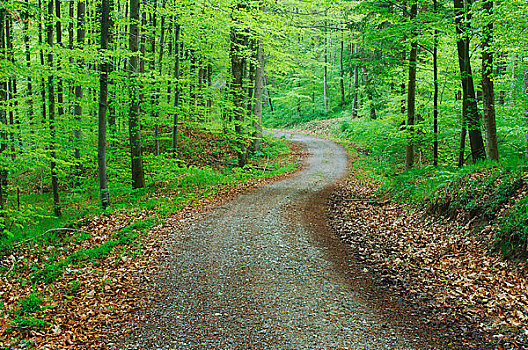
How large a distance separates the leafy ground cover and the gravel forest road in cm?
65

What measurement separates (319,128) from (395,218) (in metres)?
26.3

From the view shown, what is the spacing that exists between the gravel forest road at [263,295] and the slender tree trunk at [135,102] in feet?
14.6

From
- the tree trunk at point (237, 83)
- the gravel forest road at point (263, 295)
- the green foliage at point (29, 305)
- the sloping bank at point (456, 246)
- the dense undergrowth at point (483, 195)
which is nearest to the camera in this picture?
the gravel forest road at point (263, 295)

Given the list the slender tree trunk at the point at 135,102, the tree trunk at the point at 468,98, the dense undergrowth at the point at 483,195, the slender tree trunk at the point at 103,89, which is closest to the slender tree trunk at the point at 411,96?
the dense undergrowth at the point at 483,195

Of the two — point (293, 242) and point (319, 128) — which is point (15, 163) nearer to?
point (293, 242)

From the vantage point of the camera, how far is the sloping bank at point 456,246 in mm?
4861

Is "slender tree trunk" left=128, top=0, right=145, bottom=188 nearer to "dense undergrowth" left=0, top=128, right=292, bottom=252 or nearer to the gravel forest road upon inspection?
"dense undergrowth" left=0, top=128, right=292, bottom=252

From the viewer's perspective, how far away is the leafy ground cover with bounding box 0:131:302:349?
4930mm

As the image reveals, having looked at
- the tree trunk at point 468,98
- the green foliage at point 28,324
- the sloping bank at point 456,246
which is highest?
the tree trunk at point 468,98

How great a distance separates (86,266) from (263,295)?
3754 millimetres

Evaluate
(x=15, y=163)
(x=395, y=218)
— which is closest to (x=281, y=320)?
(x=395, y=218)

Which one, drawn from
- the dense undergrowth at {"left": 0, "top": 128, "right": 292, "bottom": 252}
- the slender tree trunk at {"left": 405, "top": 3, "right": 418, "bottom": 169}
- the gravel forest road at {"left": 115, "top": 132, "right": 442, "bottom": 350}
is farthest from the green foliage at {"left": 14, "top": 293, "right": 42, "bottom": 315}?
the slender tree trunk at {"left": 405, "top": 3, "right": 418, "bottom": 169}

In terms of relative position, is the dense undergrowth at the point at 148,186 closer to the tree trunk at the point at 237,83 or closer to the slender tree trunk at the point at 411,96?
the tree trunk at the point at 237,83

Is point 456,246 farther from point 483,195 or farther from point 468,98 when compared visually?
point 468,98
